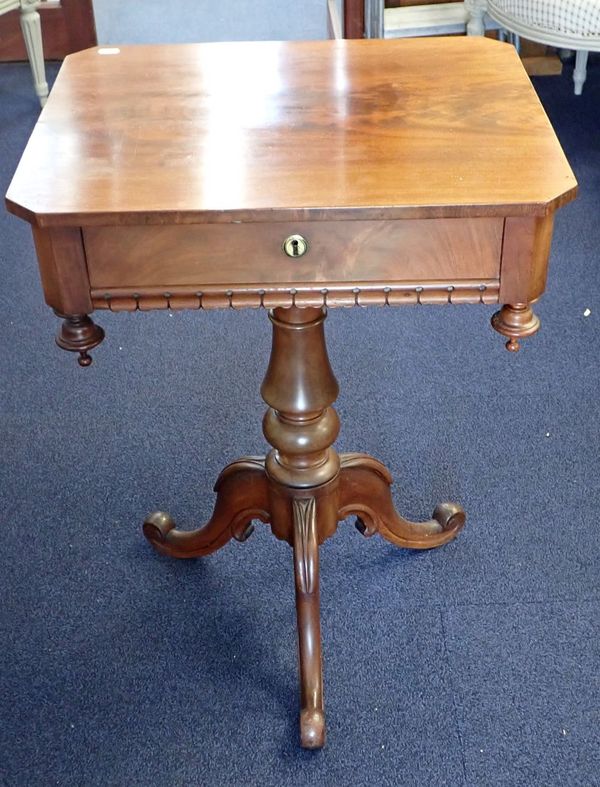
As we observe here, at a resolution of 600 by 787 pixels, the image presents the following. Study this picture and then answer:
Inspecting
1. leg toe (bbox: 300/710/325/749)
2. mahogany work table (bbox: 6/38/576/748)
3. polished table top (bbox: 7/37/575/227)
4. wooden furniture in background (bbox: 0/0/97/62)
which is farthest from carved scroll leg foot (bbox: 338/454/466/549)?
wooden furniture in background (bbox: 0/0/97/62)

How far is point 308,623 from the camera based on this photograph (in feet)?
4.92

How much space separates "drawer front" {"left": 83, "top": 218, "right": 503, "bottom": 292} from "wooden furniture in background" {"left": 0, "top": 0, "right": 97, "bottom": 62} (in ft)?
8.54

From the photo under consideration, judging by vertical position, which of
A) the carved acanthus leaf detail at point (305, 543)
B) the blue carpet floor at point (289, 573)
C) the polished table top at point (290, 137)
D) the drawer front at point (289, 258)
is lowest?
the blue carpet floor at point (289, 573)

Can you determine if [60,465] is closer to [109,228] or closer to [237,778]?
[237,778]

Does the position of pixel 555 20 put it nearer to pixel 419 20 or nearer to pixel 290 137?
pixel 419 20

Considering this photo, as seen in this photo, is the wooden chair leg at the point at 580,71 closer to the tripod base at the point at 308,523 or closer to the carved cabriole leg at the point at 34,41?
the carved cabriole leg at the point at 34,41

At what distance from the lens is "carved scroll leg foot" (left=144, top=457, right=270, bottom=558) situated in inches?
62.9

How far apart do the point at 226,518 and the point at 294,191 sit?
0.68 m

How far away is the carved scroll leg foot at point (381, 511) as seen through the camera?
1608 millimetres

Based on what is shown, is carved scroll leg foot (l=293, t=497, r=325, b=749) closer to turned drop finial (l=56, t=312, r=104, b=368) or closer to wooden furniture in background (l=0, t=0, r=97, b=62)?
turned drop finial (l=56, t=312, r=104, b=368)

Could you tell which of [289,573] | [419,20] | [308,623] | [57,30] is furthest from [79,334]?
[57,30]

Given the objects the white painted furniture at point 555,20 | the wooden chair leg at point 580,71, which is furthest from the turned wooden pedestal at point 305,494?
the wooden chair leg at point 580,71

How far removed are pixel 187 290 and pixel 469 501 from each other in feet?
2.82

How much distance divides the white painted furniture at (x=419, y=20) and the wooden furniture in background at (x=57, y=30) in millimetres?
957
